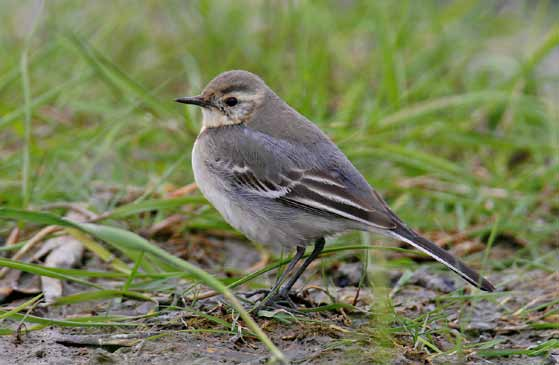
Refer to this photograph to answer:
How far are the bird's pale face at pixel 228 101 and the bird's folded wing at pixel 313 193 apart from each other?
57cm

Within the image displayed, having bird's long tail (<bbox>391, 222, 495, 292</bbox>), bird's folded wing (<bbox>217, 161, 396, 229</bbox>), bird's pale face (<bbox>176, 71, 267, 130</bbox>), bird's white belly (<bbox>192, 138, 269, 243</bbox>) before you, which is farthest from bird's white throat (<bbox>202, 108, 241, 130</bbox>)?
bird's long tail (<bbox>391, 222, 495, 292</bbox>)

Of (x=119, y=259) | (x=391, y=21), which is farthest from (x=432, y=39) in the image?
(x=119, y=259)

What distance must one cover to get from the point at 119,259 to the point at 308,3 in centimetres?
452

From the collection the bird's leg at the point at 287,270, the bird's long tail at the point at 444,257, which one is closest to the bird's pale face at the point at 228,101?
the bird's leg at the point at 287,270

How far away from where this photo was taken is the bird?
4.92 metres

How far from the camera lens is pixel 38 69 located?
324 inches

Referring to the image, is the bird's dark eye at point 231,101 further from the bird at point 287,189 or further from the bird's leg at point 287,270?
the bird's leg at point 287,270

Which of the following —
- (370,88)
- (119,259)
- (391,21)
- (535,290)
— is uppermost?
(391,21)

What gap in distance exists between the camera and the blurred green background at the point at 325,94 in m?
6.88

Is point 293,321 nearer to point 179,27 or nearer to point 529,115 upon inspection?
point 529,115

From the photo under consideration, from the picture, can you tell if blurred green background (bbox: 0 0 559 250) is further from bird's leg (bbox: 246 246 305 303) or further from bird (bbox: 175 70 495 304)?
bird's leg (bbox: 246 246 305 303)

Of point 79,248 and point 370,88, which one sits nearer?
point 79,248

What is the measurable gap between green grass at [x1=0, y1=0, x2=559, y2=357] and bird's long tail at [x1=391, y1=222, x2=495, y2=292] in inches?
13.7

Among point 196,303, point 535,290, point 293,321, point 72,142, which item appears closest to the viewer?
point 293,321
